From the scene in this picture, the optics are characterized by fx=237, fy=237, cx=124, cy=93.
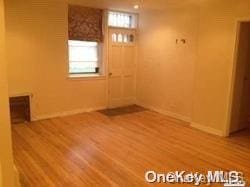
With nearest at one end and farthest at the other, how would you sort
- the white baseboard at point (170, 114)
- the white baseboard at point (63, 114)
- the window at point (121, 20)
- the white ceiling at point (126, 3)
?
the white ceiling at point (126, 3), the white baseboard at point (63, 114), the white baseboard at point (170, 114), the window at point (121, 20)

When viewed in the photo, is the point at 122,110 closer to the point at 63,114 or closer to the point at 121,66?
the point at 121,66

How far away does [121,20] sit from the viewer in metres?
6.09

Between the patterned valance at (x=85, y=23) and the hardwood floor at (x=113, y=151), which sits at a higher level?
the patterned valance at (x=85, y=23)

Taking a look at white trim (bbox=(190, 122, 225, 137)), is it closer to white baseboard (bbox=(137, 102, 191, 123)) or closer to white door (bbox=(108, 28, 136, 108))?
white baseboard (bbox=(137, 102, 191, 123))

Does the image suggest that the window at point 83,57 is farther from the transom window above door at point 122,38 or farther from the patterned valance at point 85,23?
the transom window above door at point 122,38

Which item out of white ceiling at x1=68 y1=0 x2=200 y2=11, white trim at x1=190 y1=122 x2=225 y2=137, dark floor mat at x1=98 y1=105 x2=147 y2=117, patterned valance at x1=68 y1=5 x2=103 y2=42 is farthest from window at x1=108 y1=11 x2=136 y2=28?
white trim at x1=190 y1=122 x2=225 y2=137

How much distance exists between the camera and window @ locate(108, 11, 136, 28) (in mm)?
5863

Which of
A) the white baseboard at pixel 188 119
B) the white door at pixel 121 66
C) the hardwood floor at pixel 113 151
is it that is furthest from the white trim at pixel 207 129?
the white door at pixel 121 66

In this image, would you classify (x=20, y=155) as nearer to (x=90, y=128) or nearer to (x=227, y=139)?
(x=90, y=128)

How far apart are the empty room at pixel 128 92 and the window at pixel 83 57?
0.08 feet

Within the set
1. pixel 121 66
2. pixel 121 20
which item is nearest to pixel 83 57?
pixel 121 66

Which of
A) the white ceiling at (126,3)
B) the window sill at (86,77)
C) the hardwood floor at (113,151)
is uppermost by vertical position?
the white ceiling at (126,3)

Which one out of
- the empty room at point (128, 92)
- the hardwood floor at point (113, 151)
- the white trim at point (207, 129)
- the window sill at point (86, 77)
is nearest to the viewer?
the hardwood floor at point (113, 151)

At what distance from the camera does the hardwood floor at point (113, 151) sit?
9.73 feet
